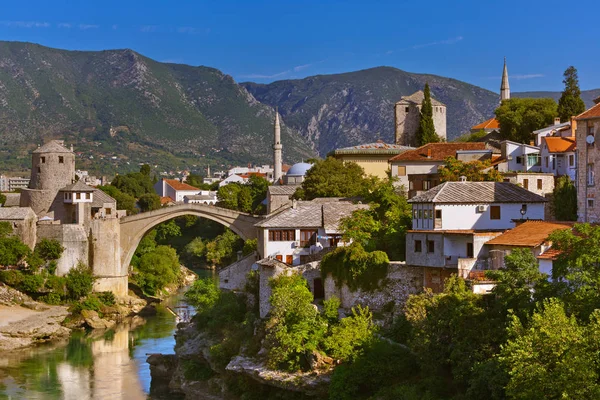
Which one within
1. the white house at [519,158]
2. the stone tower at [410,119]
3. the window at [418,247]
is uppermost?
the stone tower at [410,119]

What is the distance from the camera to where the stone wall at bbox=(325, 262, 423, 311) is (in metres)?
36.9

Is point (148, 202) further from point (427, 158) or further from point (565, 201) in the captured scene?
point (565, 201)

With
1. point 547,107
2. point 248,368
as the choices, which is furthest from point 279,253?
point 547,107

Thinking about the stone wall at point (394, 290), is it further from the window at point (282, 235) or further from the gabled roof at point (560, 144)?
the gabled roof at point (560, 144)

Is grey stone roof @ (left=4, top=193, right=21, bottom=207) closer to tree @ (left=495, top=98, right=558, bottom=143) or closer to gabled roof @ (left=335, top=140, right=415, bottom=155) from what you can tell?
gabled roof @ (left=335, top=140, right=415, bottom=155)

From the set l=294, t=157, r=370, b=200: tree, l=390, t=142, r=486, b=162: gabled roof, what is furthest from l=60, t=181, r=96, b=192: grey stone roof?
l=390, t=142, r=486, b=162: gabled roof

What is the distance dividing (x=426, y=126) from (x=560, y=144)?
1946cm

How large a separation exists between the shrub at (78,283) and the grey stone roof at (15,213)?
510cm

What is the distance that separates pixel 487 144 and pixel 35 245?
32.0 m

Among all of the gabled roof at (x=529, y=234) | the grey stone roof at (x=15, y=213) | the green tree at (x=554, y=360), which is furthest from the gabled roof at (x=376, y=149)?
the green tree at (x=554, y=360)

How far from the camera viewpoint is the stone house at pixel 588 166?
38625 mm

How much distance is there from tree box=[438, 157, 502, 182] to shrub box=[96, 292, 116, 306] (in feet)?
95.4

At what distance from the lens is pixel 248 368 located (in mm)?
38281

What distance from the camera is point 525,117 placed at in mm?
60688
